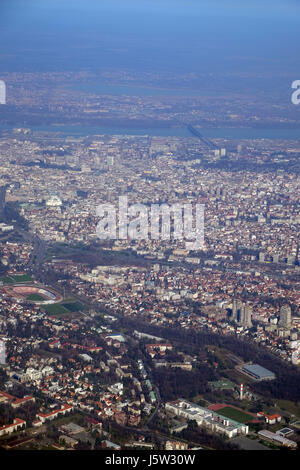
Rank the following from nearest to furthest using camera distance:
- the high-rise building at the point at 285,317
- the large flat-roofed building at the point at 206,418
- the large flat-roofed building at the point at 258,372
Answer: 1. the large flat-roofed building at the point at 206,418
2. the large flat-roofed building at the point at 258,372
3. the high-rise building at the point at 285,317

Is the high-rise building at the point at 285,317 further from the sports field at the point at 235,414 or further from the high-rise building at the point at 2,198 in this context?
the high-rise building at the point at 2,198

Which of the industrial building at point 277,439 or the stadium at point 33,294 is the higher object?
the stadium at point 33,294

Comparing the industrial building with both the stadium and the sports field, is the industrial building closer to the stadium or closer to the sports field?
the sports field

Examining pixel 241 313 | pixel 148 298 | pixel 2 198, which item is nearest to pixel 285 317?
pixel 241 313

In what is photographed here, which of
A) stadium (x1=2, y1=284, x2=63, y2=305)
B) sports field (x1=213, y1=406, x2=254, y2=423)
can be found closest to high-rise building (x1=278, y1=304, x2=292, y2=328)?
sports field (x1=213, y1=406, x2=254, y2=423)

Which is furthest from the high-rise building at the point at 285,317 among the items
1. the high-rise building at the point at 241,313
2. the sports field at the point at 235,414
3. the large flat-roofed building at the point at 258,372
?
the sports field at the point at 235,414
